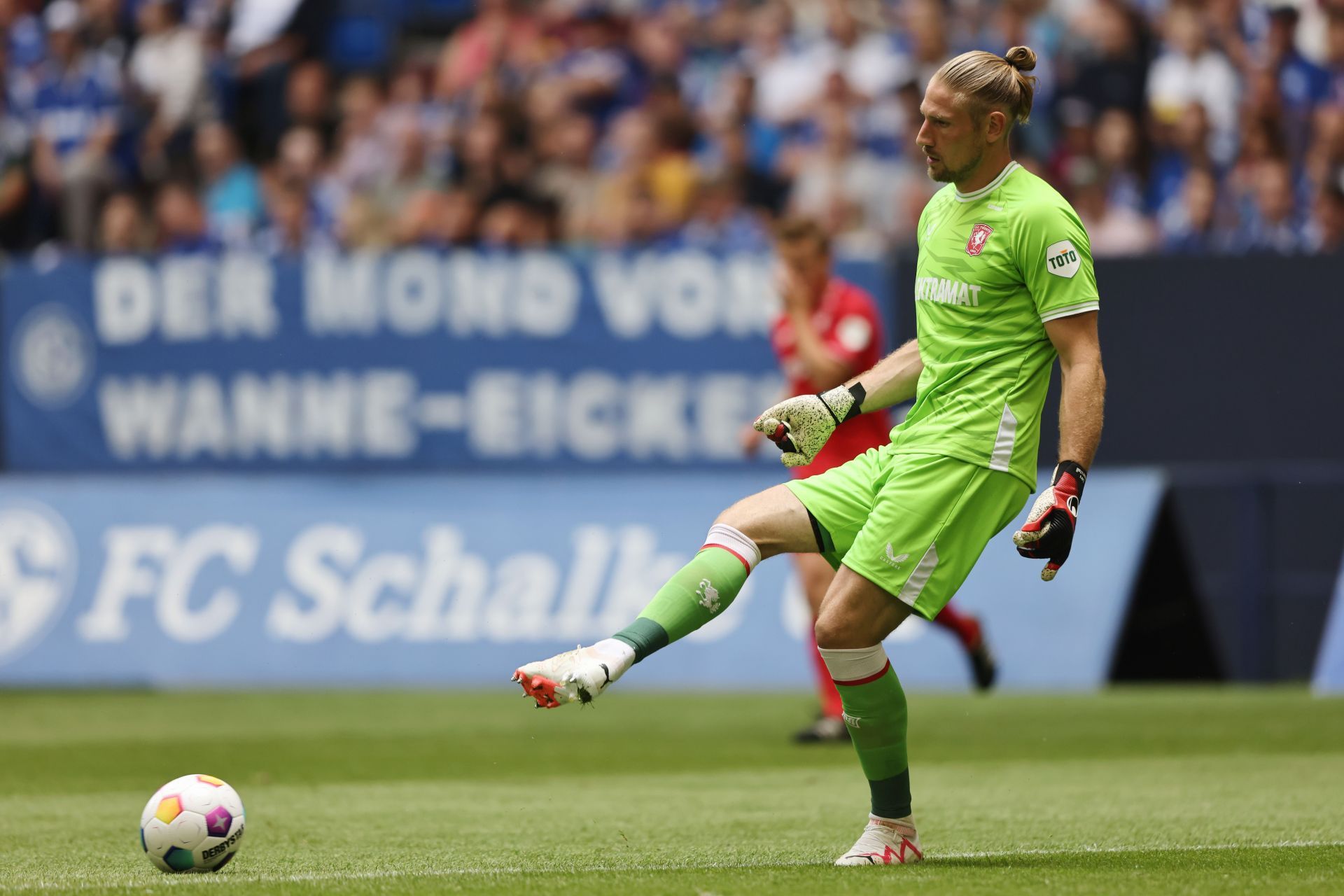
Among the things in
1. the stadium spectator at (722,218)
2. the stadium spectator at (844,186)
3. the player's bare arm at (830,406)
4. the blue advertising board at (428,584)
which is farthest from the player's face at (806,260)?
the stadium spectator at (722,218)

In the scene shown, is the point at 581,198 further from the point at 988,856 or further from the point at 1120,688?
the point at 988,856

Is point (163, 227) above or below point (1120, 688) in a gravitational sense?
above

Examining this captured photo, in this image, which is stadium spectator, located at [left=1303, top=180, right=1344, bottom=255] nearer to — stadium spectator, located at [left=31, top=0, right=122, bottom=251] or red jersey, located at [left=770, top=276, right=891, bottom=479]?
red jersey, located at [left=770, top=276, right=891, bottom=479]

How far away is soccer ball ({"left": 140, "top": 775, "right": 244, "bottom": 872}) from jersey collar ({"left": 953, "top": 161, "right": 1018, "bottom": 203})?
279 centimetres

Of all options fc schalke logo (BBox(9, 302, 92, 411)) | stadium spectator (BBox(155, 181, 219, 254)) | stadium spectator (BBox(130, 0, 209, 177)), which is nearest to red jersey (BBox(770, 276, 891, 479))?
fc schalke logo (BBox(9, 302, 92, 411))

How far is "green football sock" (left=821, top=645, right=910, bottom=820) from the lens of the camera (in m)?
6.02

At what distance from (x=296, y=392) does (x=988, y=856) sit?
9.20 metres

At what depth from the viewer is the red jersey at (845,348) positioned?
386 inches

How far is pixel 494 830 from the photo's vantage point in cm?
716

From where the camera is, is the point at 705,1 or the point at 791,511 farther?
the point at 705,1

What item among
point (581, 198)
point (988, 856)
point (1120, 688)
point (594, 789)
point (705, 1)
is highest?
point (705, 1)

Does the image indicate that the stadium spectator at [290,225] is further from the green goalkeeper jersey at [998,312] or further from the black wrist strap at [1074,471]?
the black wrist strap at [1074,471]

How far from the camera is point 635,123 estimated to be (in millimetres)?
15914

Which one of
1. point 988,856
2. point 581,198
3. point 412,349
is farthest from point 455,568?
point 988,856
